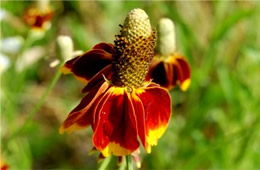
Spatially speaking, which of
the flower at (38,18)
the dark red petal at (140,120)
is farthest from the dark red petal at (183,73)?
the flower at (38,18)

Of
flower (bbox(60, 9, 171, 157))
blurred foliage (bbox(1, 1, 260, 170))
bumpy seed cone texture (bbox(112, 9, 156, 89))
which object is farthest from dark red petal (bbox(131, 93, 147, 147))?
blurred foliage (bbox(1, 1, 260, 170))

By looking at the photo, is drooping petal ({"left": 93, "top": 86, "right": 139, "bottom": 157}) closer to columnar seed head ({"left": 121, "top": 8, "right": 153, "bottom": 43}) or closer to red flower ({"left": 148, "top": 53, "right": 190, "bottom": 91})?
columnar seed head ({"left": 121, "top": 8, "right": 153, "bottom": 43})

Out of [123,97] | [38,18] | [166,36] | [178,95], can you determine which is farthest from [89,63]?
[178,95]

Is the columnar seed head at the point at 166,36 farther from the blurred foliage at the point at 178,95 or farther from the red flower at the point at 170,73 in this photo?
the blurred foliage at the point at 178,95

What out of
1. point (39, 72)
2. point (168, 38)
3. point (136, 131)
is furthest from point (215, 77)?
point (136, 131)

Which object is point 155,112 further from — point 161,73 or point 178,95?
point 178,95

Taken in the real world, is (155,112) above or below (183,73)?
above
